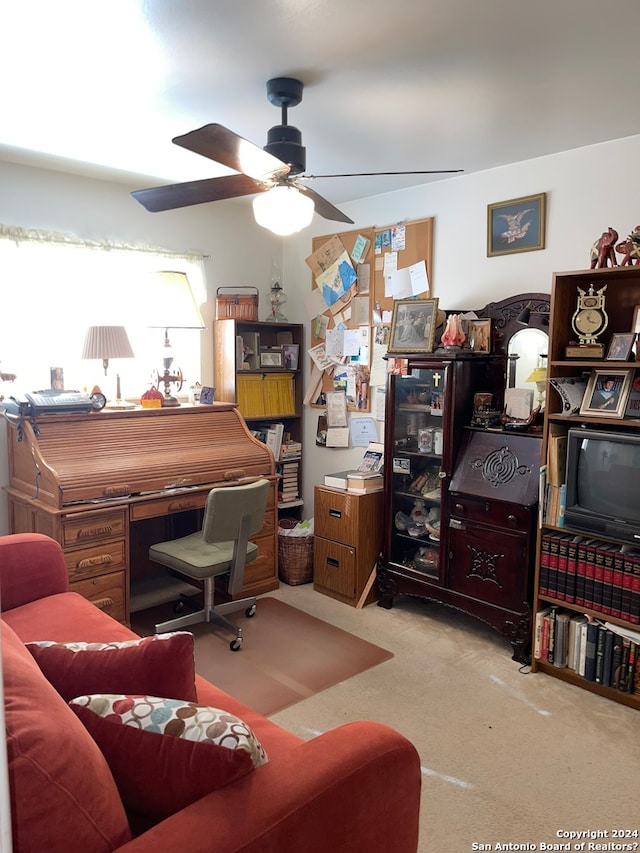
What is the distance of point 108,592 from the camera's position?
10.0ft

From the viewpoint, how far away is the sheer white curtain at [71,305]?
344cm

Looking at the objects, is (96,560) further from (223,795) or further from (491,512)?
(223,795)

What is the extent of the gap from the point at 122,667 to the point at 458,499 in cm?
216

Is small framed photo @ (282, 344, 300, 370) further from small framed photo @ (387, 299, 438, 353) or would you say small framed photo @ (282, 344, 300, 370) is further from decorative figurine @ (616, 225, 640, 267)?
decorative figurine @ (616, 225, 640, 267)

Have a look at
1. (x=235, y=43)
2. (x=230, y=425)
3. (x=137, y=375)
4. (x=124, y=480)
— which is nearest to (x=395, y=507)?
(x=230, y=425)

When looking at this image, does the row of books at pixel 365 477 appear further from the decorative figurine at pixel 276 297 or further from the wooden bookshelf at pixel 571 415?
the decorative figurine at pixel 276 297

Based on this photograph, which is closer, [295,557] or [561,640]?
[561,640]

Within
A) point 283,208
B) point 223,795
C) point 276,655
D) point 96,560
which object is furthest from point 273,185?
point 276,655

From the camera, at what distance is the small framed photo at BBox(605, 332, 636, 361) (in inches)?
103

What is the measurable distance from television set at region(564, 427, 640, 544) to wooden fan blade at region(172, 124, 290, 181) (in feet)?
5.30

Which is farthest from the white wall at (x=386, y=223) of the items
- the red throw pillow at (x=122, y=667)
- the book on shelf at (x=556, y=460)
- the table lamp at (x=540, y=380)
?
the red throw pillow at (x=122, y=667)

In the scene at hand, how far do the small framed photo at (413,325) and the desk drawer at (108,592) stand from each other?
184 centimetres

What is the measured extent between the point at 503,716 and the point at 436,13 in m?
2.47

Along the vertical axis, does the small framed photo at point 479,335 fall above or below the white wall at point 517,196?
below
